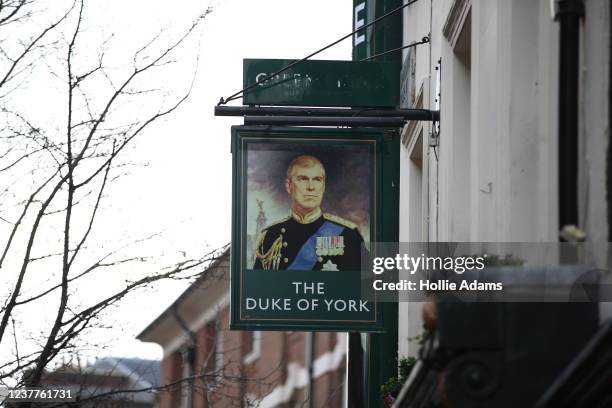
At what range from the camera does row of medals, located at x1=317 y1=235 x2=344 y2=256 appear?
1166 centimetres

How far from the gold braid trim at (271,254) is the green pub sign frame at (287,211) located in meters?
0.03

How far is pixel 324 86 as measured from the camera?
12070 millimetres

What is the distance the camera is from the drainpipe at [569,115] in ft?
20.8

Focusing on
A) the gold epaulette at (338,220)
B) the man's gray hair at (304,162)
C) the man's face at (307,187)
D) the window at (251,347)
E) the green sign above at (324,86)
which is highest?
the green sign above at (324,86)

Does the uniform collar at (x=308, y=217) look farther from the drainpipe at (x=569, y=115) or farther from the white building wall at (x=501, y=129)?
the drainpipe at (x=569, y=115)

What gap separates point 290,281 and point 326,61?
1845 millimetres

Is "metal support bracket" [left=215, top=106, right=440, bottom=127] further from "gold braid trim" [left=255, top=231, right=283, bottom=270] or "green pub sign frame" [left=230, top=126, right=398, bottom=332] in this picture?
"gold braid trim" [left=255, top=231, right=283, bottom=270]

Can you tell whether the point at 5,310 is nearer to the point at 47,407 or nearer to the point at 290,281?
the point at 47,407

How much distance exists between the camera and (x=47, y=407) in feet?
45.1

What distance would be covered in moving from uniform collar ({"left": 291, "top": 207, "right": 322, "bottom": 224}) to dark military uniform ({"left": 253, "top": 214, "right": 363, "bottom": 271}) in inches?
1.0

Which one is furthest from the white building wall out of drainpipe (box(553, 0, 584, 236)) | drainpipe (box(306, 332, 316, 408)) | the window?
the window

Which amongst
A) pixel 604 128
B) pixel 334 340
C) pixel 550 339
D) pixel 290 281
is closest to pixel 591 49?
pixel 604 128

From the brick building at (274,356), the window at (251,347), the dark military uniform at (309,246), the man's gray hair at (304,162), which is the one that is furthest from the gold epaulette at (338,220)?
the window at (251,347)

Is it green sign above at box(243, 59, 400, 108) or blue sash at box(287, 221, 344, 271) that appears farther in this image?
green sign above at box(243, 59, 400, 108)
